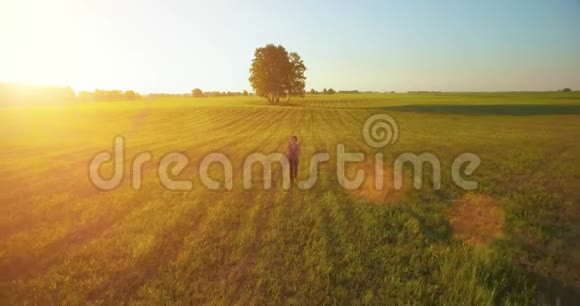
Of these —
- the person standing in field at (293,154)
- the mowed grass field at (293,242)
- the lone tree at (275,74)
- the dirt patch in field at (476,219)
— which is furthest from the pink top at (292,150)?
the lone tree at (275,74)

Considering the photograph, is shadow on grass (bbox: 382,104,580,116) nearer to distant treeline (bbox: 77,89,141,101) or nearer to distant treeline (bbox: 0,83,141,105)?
distant treeline (bbox: 0,83,141,105)

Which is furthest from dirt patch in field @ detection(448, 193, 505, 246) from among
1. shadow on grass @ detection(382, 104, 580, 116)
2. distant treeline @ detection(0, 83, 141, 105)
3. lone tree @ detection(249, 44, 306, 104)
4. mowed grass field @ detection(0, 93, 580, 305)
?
distant treeline @ detection(0, 83, 141, 105)

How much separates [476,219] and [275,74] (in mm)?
74734

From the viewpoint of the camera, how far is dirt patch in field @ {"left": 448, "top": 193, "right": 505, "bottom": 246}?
9252 millimetres

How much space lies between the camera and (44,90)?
108 m

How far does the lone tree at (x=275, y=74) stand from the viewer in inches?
3231

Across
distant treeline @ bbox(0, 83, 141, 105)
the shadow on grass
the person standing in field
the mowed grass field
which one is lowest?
the mowed grass field

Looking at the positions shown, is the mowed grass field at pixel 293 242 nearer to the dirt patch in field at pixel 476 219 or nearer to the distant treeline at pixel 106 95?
the dirt patch in field at pixel 476 219

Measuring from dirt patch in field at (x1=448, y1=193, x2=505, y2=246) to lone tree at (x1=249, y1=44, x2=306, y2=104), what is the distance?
72.1 metres

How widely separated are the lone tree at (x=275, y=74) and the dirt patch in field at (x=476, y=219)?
72.1 metres

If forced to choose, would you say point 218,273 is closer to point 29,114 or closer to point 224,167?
point 224,167

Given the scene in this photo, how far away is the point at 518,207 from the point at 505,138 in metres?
22.0

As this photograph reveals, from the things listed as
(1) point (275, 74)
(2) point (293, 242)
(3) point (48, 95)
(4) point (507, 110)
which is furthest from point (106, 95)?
(2) point (293, 242)

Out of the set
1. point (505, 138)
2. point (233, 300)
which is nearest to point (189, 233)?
point (233, 300)
